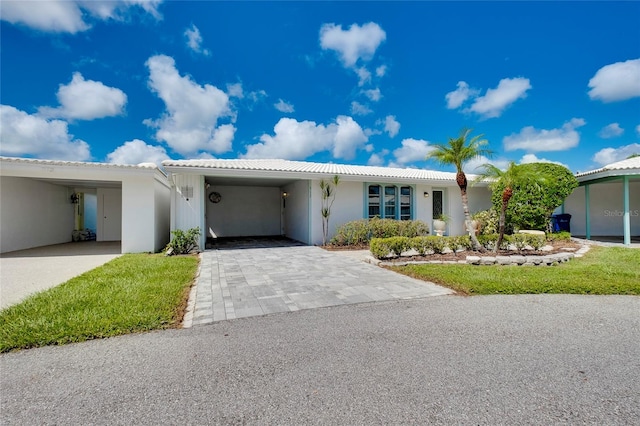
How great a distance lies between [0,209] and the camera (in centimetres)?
1012

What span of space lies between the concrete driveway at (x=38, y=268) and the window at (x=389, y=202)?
411 inches

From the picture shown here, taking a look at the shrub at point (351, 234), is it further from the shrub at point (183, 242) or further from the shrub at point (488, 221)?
the shrub at point (488, 221)

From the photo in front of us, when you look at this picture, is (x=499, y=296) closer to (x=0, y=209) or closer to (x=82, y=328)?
(x=82, y=328)

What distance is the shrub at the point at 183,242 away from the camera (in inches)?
396

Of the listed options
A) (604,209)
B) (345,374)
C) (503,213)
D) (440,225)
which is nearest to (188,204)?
(345,374)

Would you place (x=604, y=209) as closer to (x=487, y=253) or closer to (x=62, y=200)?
(x=487, y=253)

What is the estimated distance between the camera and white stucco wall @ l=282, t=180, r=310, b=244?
506 inches

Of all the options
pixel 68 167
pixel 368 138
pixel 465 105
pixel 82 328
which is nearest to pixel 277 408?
pixel 82 328

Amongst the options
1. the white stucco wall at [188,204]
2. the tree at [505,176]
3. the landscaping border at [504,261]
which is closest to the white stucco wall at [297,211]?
the white stucco wall at [188,204]

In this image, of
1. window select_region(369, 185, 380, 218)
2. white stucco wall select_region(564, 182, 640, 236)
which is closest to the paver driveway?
window select_region(369, 185, 380, 218)

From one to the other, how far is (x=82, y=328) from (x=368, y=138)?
960 inches

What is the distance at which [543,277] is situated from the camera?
6.10 metres

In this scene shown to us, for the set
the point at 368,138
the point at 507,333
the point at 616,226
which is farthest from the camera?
the point at 368,138

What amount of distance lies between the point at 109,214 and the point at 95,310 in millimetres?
13343
